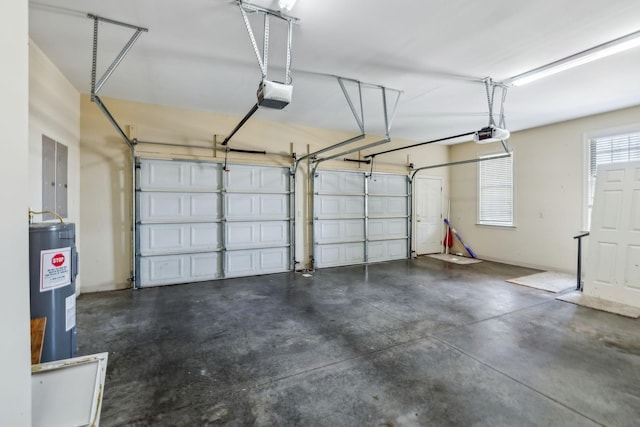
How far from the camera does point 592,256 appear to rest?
4.26 m

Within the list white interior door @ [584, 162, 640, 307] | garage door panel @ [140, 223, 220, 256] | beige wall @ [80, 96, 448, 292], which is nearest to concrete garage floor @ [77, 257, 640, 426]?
beige wall @ [80, 96, 448, 292]

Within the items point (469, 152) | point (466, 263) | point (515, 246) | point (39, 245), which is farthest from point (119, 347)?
point (469, 152)

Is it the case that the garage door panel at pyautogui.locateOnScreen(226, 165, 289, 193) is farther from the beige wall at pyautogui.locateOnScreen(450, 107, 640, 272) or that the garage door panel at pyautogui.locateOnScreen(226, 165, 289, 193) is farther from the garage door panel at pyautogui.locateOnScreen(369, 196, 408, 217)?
the beige wall at pyautogui.locateOnScreen(450, 107, 640, 272)

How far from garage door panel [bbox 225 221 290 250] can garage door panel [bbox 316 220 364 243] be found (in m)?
0.78

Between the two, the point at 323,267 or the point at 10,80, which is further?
the point at 323,267

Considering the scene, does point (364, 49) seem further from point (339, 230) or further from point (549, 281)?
point (549, 281)

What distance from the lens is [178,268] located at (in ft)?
16.4

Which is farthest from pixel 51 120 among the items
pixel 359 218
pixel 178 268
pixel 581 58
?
pixel 581 58

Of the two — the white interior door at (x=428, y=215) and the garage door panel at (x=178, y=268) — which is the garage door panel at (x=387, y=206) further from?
the garage door panel at (x=178, y=268)

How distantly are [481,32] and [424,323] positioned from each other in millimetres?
3062

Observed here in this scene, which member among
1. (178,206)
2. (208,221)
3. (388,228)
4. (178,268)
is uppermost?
(178,206)

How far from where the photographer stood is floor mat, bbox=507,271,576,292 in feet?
15.6

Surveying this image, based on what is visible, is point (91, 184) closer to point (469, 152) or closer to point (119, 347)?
point (119, 347)

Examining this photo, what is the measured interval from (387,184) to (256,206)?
3284 mm
